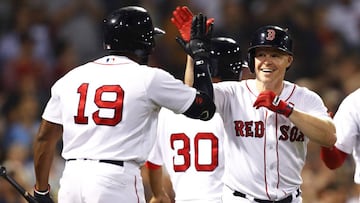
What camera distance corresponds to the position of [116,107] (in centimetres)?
580

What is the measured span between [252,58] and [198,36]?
38 centimetres

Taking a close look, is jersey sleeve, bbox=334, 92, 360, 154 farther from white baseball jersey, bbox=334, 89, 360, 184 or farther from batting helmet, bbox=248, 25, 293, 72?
batting helmet, bbox=248, 25, 293, 72

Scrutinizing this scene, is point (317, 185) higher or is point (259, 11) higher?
point (259, 11)

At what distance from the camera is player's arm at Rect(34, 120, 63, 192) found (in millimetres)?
6141

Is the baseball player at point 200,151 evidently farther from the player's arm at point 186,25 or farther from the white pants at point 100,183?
the white pants at point 100,183

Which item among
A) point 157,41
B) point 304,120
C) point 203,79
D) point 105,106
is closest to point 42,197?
point 105,106

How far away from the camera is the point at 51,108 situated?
6.04m

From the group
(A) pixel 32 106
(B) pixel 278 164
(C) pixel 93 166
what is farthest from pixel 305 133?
(A) pixel 32 106

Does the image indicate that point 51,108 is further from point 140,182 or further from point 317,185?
point 317,185

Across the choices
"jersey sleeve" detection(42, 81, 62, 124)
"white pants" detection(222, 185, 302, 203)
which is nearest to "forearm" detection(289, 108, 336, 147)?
"white pants" detection(222, 185, 302, 203)

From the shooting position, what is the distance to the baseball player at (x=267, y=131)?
6.27 m

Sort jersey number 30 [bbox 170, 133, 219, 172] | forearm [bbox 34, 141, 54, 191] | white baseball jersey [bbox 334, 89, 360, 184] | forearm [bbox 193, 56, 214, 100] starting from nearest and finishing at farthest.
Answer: forearm [bbox 193, 56, 214, 100]
forearm [bbox 34, 141, 54, 191]
white baseball jersey [bbox 334, 89, 360, 184]
jersey number 30 [bbox 170, 133, 219, 172]

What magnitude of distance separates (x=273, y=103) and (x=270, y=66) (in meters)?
0.32

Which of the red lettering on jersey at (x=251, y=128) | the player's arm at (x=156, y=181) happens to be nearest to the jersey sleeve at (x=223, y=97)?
the red lettering on jersey at (x=251, y=128)
